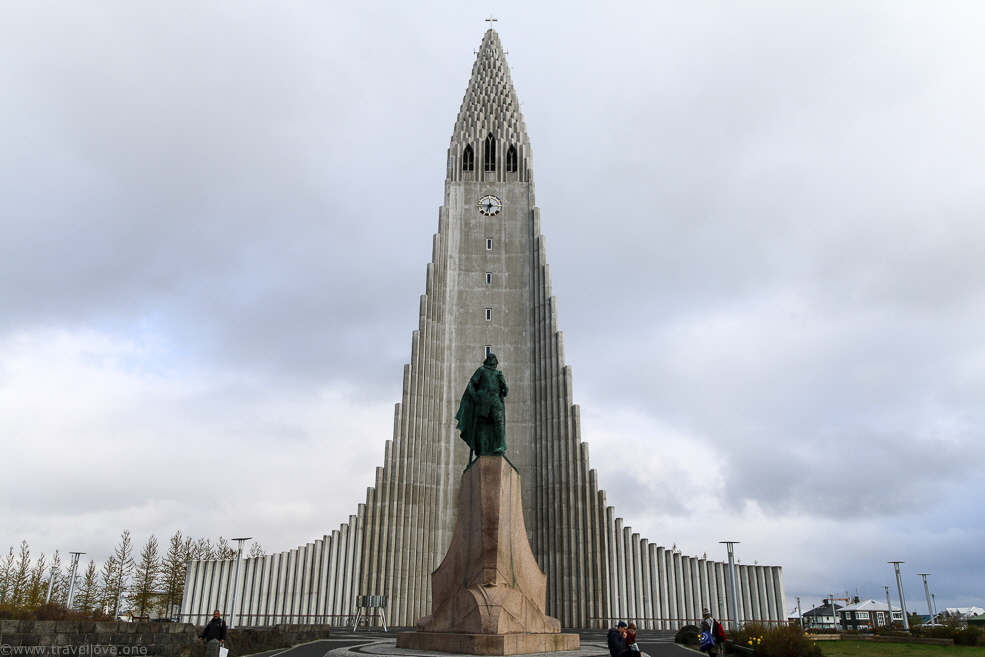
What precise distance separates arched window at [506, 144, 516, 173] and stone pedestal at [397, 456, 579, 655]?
3200 cm

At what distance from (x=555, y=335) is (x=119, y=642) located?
2714 centimetres

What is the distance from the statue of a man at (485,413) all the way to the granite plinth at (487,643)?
3236mm

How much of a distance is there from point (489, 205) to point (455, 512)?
696 inches

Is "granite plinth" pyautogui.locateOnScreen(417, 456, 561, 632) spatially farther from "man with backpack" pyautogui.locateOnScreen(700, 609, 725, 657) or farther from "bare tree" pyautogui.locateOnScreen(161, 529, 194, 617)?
"bare tree" pyautogui.locateOnScreen(161, 529, 194, 617)

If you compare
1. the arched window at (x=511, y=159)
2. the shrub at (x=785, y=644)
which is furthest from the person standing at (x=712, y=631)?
the arched window at (x=511, y=159)


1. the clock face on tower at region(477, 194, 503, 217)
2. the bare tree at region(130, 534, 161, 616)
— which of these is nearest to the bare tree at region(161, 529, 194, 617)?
the bare tree at region(130, 534, 161, 616)

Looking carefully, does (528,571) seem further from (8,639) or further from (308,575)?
(308,575)

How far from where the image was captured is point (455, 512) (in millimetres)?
34781

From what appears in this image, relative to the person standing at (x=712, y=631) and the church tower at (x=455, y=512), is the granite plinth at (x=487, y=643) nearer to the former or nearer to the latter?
the person standing at (x=712, y=631)

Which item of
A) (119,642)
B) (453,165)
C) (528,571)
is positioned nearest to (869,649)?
(528,571)

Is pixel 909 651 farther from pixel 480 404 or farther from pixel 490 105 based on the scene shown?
pixel 490 105

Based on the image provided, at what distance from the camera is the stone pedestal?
447 inches

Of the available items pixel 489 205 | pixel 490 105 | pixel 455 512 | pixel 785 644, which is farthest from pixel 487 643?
pixel 490 105

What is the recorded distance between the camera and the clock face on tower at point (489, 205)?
1617 inches
